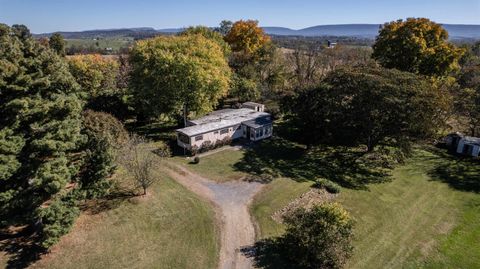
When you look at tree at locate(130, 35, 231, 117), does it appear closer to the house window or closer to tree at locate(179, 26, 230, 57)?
the house window

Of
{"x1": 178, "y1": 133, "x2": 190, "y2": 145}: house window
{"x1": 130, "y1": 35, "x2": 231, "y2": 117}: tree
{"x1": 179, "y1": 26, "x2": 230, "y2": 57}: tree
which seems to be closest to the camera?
{"x1": 178, "y1": 133, "x2": 190, "y2": 145}: house window

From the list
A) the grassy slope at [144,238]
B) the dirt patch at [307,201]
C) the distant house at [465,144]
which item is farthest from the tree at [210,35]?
the distant house at [465,144]

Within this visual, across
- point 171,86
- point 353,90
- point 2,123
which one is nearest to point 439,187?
point 353,90

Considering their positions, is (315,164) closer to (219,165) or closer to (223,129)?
(219,165)

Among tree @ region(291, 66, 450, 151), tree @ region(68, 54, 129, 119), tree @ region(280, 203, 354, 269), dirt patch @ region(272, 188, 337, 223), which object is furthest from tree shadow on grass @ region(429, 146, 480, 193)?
tree @ region(68, 54, 129, 119)

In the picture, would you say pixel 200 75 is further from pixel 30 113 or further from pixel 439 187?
pixel 439 187
